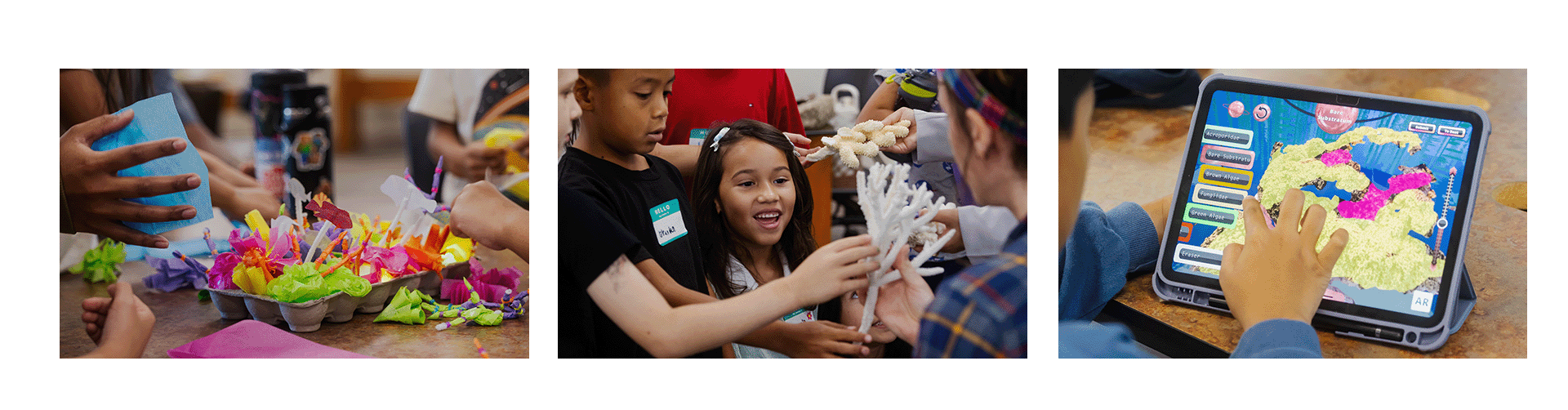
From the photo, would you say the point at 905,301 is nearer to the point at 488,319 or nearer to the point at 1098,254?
the point at 1098,254

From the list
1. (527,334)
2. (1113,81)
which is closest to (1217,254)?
Answer: (1113,81)

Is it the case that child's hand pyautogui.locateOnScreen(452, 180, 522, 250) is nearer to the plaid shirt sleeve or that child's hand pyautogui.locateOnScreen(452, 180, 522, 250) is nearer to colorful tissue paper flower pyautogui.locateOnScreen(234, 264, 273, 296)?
colorful tissue paper flower pyautogui.locateOnScreen(234, 264, 273, 296)

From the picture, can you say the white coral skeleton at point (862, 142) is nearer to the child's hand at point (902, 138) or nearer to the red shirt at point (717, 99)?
the child's hand at point (902, 138)

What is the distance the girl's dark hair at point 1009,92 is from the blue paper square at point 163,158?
2044 millimetres

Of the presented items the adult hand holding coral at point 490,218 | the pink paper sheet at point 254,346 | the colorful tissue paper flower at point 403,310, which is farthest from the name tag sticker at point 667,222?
the pink paper sheet at point 254,346

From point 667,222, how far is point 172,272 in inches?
56.7

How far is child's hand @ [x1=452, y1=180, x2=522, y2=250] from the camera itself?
2.38 metres

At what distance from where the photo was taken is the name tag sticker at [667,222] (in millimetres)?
2189

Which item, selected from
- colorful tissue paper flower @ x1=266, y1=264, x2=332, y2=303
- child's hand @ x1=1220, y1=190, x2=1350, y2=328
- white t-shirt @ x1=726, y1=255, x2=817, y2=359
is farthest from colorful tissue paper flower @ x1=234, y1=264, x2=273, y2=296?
child's hand @ x1=1220, y1=190, x2=1350, y2=328

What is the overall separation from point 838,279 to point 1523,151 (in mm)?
1837

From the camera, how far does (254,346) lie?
2326 mm

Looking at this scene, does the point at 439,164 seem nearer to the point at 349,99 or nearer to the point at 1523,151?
the point at 349,99

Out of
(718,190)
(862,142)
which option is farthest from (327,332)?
(862,142)

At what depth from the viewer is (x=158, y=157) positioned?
238 centimetres
